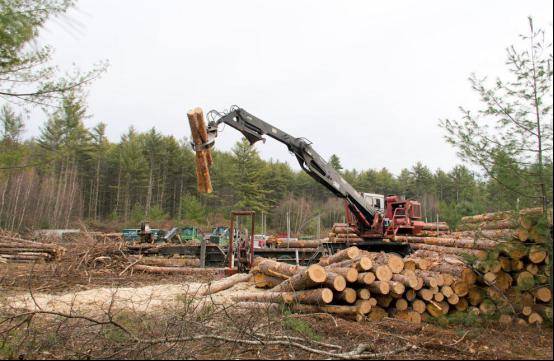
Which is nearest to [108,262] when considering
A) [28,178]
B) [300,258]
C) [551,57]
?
[300,258]

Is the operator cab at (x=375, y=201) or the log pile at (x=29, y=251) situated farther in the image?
the log pile at (x=29, y=251)

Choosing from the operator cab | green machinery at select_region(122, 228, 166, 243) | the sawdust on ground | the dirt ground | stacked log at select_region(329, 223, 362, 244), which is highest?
the operator cab

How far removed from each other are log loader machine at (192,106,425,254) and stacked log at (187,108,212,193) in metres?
2.53

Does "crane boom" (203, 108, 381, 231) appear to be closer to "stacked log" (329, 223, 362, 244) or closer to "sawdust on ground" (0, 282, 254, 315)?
"stacked log" (329, 223, 362, 244)

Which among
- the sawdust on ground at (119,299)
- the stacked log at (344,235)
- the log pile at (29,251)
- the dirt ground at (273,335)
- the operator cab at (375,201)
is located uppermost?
the operator cab at (375,201)

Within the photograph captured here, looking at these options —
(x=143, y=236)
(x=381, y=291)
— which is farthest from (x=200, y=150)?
(x=143, y=236)

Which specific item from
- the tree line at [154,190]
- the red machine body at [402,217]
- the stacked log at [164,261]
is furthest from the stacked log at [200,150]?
the tree line at [154,190]

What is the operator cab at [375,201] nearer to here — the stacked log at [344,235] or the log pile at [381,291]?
the stacked log at [344,235]

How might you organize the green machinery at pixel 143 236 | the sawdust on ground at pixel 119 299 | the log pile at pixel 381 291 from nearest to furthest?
the log pile at pixel 381 291
the sawdust on ground at pixel 119 299
the green machinery at pixel 143 236

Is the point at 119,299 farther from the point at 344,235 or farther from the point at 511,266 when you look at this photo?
the point at 344,235

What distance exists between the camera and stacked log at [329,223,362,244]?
51.4ft

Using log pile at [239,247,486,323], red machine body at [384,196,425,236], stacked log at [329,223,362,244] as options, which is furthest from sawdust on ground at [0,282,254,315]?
stacked log at [329,223,362,244]

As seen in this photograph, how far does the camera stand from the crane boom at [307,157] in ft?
39.2

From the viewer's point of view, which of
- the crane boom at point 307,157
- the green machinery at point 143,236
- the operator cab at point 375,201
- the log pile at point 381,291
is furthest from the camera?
the green machinery at point 143,236
